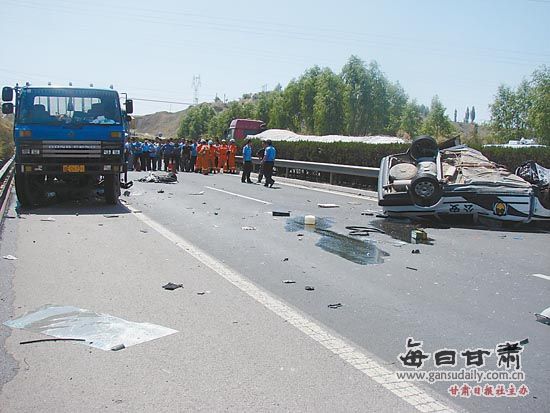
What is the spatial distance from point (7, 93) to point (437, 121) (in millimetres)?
69865

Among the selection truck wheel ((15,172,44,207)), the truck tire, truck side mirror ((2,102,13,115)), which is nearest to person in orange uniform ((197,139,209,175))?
truck wheel ((15,172,44,207))

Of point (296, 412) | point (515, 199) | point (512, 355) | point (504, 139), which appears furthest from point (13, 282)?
point (504, 139)

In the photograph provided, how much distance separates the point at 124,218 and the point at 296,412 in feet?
30.3

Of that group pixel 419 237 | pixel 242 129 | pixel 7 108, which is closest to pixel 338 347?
pixel 419 237

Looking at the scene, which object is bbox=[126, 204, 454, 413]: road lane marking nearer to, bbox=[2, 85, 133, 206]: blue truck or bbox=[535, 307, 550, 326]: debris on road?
bbox=[535, 307, 550, 326]: debris on road

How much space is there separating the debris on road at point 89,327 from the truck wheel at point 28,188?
8.58 metres

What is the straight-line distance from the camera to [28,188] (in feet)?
44.7

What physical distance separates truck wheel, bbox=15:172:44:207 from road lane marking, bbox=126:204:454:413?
711 cm

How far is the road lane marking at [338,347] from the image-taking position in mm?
3830

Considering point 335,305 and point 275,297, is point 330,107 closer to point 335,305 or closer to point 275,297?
point 275,297

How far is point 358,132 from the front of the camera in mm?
59188

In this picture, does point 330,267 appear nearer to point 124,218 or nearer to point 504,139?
point 124,218

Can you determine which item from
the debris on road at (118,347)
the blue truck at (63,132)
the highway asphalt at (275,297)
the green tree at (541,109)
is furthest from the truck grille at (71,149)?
the green tree at (541,109)

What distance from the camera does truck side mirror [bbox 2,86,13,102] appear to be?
1325 cm
